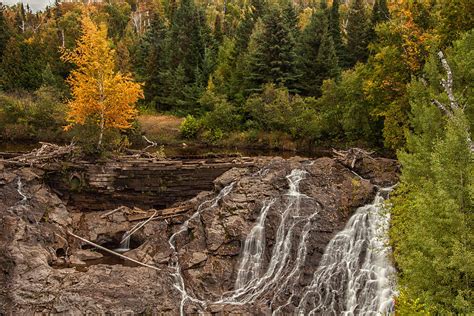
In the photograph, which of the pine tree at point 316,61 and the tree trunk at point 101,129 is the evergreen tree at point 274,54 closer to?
the pine tree at point 316,61

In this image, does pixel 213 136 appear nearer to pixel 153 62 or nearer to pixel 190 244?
pixel 153 62

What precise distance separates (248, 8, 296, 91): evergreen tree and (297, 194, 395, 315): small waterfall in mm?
25985

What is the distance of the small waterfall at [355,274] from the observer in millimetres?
15703

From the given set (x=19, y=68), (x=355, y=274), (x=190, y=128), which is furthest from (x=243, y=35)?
(x=355, y=274)

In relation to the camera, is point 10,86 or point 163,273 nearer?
point 163,273

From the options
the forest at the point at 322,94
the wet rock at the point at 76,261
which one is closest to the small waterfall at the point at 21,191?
the wet rock at the point at 76,261

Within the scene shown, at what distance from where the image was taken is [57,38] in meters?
66.1

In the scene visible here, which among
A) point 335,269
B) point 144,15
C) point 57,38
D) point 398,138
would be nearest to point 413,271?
point 335,269

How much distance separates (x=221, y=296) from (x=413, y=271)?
8286 mm

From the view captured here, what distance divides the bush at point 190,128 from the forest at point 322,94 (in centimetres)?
11

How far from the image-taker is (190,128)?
44.1 m

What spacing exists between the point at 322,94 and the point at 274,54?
6.90 metres

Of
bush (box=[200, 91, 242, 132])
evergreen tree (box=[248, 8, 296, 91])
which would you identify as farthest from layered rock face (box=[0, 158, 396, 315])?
evergreen tree (box=[248, 8, 296, 91])

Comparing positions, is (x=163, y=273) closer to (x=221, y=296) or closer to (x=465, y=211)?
(x=221, y=296)
